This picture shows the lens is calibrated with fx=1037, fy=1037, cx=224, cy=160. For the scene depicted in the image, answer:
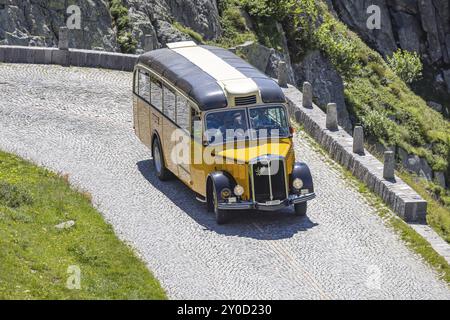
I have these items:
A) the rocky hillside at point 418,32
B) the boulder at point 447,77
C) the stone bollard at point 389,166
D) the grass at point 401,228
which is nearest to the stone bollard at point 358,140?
the grass at point 401,228

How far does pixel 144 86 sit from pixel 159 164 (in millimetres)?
2145

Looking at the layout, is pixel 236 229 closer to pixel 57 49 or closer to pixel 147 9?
pixel 57 49

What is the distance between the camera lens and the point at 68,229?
20.5m

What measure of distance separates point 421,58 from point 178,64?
127 ft

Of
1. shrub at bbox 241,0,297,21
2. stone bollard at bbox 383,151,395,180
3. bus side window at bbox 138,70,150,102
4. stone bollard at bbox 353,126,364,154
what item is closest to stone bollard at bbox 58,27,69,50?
bus side window at bbox 138,70,150,102

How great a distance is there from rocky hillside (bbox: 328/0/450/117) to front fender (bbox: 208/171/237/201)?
34.8 meters

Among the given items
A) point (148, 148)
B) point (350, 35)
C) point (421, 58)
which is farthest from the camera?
point (421, 58)

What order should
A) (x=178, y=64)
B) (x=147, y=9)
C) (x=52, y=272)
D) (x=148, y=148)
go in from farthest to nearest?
(x=147, y=9)
(x=148, y=148)
(x=178, y=64)
(x=52, y=272)

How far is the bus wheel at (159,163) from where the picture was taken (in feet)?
79.1

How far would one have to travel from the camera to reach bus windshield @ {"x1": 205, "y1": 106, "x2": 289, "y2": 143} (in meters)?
21.8

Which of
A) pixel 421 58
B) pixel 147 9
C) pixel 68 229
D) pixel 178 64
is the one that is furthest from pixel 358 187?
pixel 421 58

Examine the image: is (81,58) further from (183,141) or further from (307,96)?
(183,141)

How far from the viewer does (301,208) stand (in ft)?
72.8

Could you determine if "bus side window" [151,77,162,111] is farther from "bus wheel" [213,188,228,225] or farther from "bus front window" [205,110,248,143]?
"bus wheel" [213,188,228,225]
